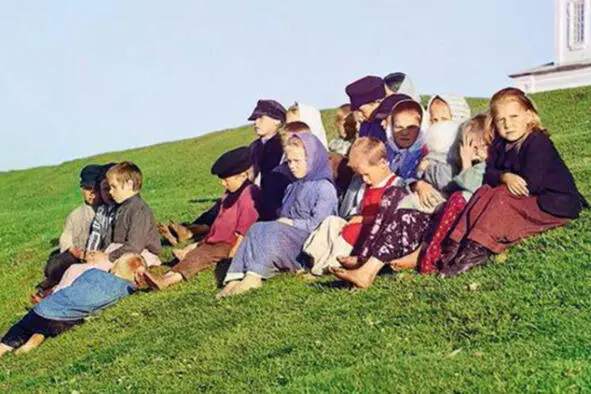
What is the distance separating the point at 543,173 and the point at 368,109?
350 centimetres

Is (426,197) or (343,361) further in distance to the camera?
(426,197)

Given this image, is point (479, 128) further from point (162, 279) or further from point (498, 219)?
point (162, 279)

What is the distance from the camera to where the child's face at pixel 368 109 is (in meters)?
12.0

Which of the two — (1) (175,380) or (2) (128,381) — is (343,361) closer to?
(1) (175,380)

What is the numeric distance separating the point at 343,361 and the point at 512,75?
38.2m

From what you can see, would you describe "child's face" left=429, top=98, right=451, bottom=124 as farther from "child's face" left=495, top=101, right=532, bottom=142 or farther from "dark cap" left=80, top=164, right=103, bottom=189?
"dark cap" left=80, top=164, right=103, bottom=189

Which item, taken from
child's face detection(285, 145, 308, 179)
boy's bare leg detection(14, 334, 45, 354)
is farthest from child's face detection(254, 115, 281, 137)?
boy's bare leg detection(14, 334, 45, 354)

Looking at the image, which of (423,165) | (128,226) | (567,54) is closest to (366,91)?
(423,165)

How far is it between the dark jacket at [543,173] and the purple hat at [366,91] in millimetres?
3051

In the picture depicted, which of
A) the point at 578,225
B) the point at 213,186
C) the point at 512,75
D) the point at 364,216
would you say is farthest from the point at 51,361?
the point at 512,75

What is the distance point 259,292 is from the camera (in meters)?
9.86

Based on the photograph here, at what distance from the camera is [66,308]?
422 inches

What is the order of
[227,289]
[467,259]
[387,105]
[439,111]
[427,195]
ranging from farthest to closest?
[387,105] < [439,111] < [227,289] < [427,195] < [467,259]

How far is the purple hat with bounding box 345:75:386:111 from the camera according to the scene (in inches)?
474
